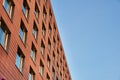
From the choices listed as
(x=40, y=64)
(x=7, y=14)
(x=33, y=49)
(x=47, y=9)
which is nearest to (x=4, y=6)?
(x=7, y=14)

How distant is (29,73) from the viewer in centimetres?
2969

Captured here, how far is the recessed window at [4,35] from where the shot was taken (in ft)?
76.7

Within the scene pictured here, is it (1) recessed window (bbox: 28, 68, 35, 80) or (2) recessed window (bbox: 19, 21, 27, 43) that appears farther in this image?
(1) recessed window (bbox: 28, 68, 35, 80)

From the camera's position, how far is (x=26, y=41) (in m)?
29.1

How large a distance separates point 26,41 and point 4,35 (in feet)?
17.2

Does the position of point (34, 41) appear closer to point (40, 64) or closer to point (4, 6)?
point (40, 64)

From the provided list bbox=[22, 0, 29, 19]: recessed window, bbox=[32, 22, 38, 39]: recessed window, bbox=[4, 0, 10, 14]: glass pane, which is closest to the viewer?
bbox=[4, 0, 10, 14]: glass pane

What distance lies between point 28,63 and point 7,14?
21.6ft

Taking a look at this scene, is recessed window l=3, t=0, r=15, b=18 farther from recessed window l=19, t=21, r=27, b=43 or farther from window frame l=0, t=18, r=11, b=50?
recessed window l=19, t=21, r=27, b=43

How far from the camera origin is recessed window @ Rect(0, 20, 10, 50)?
76.7ft

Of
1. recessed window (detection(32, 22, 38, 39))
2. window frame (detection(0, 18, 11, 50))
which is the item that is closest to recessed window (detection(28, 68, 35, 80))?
recessed window (detection(32, 22, 38, 39))

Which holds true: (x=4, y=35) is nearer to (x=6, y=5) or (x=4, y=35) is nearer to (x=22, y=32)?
(x=6, y=5)

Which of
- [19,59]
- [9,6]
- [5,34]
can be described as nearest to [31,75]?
[19,59]

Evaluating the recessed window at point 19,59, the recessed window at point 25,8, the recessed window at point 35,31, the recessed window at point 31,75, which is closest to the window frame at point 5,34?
the recessed window at point 19,59
